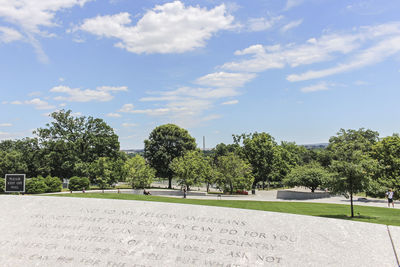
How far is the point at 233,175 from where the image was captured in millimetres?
41562

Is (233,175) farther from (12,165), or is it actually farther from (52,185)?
(12,165)

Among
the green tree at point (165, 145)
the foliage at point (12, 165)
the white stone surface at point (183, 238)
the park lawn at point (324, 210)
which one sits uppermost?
the green tree at point (165, 145)

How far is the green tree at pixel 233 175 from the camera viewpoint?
41188 millimetres

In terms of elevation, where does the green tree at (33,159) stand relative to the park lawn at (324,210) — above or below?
above

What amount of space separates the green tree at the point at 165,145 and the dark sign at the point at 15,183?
116 feet

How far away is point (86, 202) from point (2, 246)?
11.1ft

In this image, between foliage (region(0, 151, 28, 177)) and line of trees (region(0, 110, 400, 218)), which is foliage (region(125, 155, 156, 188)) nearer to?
line of trees (region(0, 110, 400, 218))

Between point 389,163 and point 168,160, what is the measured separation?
38.5 metres

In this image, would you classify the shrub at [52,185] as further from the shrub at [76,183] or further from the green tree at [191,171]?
the green tree at [191,171]

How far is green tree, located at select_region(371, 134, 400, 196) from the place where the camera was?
32.7m

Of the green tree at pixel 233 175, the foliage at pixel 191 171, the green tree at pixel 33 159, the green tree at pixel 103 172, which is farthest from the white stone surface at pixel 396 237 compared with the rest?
the green tree at pixel 33 159

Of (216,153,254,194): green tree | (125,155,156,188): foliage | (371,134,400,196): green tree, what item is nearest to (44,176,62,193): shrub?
(125,155,156,188): foliage

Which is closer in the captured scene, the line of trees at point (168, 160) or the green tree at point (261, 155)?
the line of trees at point (168, 160)

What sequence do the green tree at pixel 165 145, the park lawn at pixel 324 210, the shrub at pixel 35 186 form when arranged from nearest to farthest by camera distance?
the park lawn at pixel 324 210 → the shrub at pixel 35 186 → the green tree at pixel 165 145
